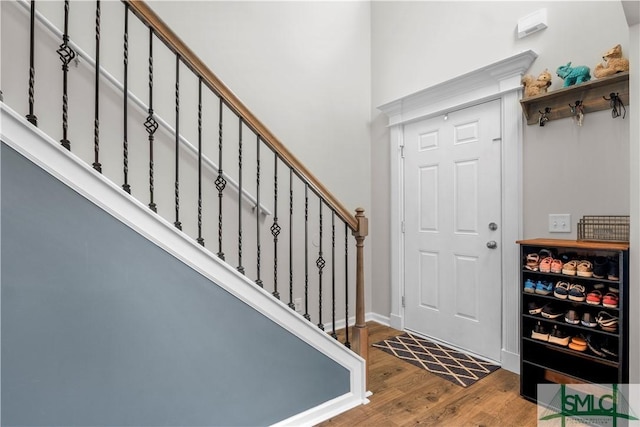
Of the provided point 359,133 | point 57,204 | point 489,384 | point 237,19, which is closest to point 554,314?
point 489,384

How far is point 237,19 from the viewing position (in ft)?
8.54

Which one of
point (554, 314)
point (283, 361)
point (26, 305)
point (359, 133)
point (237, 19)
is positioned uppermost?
point (237, 19)

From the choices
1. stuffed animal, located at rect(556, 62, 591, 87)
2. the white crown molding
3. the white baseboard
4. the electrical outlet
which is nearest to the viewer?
the white baseboard

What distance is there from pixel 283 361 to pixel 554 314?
5.22 ft

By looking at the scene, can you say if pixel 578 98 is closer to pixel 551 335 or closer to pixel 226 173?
pixel 551 335

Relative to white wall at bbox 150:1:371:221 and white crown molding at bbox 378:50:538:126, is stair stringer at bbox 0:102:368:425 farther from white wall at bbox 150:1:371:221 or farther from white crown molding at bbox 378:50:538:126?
white crown molding at bbox 378:50:538:126

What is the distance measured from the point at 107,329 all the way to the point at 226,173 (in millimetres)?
1462

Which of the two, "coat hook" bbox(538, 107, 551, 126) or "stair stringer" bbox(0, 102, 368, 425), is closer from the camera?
"stair stringer" bbox(0, 102, 368, 425)

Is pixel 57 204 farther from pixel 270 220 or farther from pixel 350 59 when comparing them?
pixel 350 59

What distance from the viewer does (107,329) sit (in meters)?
1.25

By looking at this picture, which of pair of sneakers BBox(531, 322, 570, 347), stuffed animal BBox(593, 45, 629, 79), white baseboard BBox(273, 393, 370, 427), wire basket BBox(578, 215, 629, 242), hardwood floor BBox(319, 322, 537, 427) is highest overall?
stuffed animal BBox(593, 45, 629, 79)

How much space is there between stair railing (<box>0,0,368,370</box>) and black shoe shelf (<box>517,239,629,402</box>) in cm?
101

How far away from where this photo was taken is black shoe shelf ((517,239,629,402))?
162 centimetres
